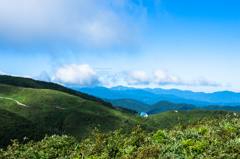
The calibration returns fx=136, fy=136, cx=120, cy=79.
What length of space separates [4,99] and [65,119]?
66616 mm

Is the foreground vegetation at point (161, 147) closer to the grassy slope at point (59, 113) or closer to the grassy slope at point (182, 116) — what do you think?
the grassy slope at point (59, 113)

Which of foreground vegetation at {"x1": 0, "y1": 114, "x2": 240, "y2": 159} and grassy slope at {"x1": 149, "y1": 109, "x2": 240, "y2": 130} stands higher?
foreground vegetation at {"x1": 0, "y1": 114, "x2": 240, "y2": 159}

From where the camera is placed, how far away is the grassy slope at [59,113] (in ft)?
377

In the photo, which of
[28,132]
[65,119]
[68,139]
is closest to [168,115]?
[65,119]

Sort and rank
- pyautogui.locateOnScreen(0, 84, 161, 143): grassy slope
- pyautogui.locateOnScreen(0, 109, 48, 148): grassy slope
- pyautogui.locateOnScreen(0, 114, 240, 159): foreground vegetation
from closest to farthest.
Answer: pyautogui.locateOnScreen(0, 114, 240, 159): foreground vegetation → pyautogui.locateOnScreen(0, 109, 48, 148): grassy slope → pyautogui.locateOnScreen(0, 84, 161, 143): grassy slope

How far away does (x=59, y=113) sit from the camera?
13362 cm

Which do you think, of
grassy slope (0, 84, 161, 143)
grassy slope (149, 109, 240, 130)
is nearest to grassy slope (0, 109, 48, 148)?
grassy slope (0, 84, 161, 143)

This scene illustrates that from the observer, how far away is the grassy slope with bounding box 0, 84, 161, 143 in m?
115

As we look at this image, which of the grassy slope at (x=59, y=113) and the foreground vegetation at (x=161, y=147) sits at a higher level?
the foreground vegetation at (x=161, y=147)

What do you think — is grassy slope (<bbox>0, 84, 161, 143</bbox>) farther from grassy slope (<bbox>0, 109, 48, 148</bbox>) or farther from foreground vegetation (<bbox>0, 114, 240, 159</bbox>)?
foreground vegetation (<bbox>0, 114, 240, 159</bbox>)

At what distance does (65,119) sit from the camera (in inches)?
5064

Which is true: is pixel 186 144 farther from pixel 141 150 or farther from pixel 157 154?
pixel 141 150

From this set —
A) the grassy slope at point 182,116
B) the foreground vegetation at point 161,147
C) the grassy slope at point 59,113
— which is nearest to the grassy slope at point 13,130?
the grassy slope at point 59,113

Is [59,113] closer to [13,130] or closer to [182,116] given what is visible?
[13,130]
